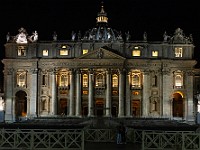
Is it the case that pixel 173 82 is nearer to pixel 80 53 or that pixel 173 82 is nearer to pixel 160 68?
pixel 160 68

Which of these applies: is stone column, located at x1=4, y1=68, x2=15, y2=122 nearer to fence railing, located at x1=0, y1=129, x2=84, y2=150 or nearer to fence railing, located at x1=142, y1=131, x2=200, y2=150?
fence railing, located at x1=0, y1=129, x2=84, y2=150

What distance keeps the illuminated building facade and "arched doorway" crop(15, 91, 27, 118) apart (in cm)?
76

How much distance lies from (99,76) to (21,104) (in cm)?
2144

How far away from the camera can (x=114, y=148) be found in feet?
138

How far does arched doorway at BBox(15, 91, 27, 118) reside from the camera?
404 ft

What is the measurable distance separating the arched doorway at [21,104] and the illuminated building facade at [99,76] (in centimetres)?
76

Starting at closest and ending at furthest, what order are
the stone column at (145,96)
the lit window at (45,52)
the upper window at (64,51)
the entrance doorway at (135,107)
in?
the stone column at (145,96) < the entrance doorway at (135,107) < the upper window at (64,51) < the lit window at (45,52)

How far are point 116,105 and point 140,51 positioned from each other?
14.1 m

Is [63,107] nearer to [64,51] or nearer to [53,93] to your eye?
[53,93]

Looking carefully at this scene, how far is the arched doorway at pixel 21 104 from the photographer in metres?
123

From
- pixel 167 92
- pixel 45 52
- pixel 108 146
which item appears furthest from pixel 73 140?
pixel 45 52

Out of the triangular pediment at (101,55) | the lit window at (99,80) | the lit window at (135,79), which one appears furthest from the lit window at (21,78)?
the lit window at (135,79)

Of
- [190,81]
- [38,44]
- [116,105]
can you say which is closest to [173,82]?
[190,81]

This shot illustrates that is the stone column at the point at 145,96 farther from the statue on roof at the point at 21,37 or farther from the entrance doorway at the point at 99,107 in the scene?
the statue on roof at the point at 21,37
